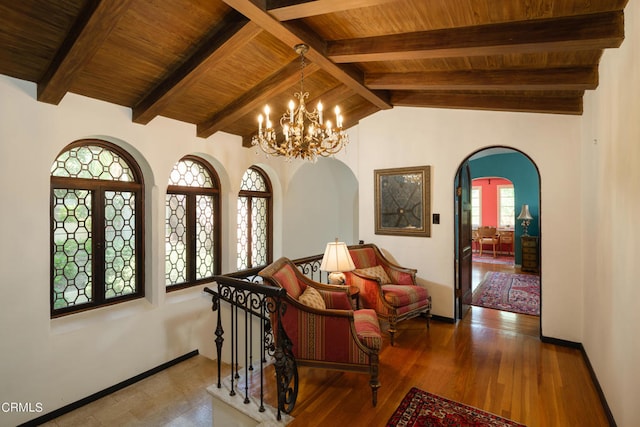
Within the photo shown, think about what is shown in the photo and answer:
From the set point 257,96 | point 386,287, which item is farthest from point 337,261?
point 257,96

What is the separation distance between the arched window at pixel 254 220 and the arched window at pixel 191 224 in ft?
1.92

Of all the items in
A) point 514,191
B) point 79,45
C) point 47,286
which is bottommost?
point 47,286

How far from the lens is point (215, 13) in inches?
94.3

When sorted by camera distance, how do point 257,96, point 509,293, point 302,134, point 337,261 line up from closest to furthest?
point 302,134 → point 337,261 → point 257,96 → point 509,293

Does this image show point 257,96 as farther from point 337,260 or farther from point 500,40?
point 500,40

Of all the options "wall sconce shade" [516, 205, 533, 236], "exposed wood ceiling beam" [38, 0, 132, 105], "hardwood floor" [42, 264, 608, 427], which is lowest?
"hardwood floor" [42, 264, 608, 427]

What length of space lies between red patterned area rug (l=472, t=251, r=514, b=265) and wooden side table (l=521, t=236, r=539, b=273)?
45.0 inches

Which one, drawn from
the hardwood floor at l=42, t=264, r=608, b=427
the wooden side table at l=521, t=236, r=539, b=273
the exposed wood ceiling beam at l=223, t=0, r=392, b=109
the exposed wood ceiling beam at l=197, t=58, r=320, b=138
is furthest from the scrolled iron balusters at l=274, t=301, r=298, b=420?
the wooden side table at l=521, t=236, r=539, b=273

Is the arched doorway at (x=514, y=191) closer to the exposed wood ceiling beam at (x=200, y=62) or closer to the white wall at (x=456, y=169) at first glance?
the white wall at (x=456, y=169)

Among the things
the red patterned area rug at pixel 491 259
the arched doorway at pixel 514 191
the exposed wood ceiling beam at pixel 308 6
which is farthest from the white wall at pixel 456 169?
the red patterned area rug at pixel 491 259

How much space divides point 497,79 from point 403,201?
209 cm

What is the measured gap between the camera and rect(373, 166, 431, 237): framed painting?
450 centimetres

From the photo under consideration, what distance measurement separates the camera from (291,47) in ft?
9.12

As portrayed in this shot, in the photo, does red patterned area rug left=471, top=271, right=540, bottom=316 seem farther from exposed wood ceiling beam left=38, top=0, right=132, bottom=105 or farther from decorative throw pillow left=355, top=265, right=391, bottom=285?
→ exposed wood ceiling beam left=38, top=0, right=132, bottom=105
